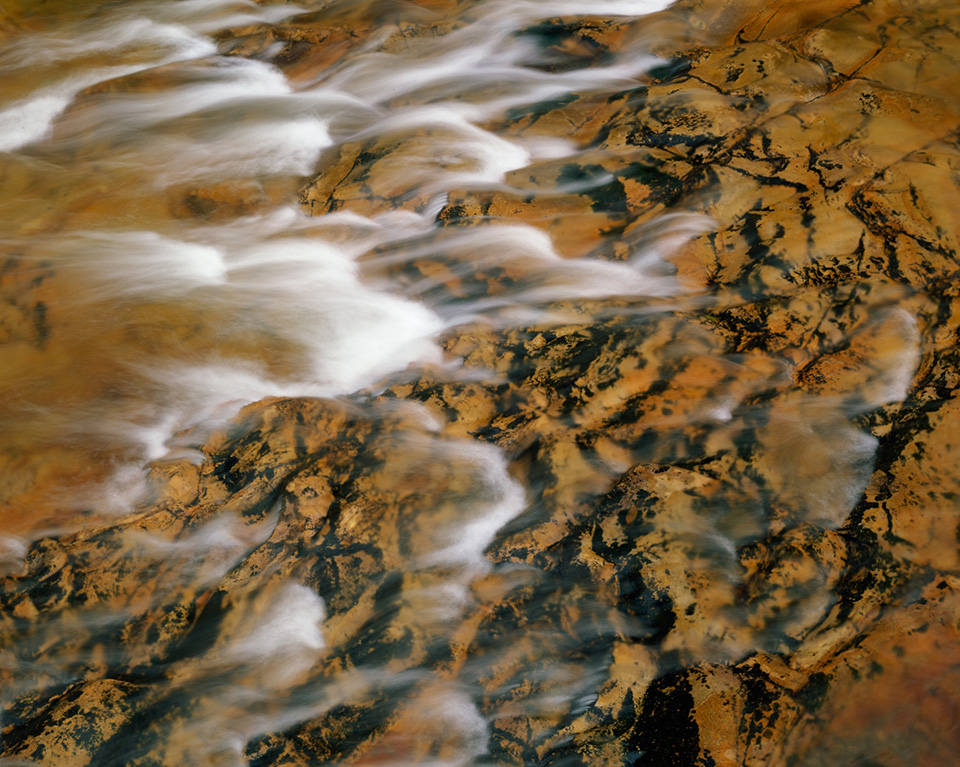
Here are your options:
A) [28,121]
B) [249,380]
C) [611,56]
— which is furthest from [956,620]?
[28,121]

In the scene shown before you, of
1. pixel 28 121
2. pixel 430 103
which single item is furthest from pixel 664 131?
pixel 28 121

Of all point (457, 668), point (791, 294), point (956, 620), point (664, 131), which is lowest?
point (457, 668)

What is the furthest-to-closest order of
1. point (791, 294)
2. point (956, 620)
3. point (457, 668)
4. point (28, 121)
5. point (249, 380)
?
point (28, 121) < point (249, 380) < point (791, 294) < point (457, 668) < point (956, 620)

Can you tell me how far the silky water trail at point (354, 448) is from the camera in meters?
2.99

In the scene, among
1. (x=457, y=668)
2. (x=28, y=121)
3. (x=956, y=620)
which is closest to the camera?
(x=956, y=620)

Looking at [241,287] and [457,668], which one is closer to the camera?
[457,668]

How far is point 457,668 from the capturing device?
3.04 metres

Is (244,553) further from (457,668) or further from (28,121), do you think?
(28,121)

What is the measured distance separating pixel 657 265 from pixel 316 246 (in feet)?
8.29

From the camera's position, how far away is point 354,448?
150 inches

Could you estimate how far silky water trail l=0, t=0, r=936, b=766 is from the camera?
2.99 metres

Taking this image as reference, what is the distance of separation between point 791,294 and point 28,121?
7461 millimetres

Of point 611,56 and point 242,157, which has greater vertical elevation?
point 611,56

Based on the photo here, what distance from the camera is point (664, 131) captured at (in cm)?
532
